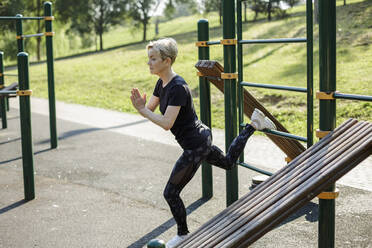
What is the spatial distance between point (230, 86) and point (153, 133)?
4.69 meters

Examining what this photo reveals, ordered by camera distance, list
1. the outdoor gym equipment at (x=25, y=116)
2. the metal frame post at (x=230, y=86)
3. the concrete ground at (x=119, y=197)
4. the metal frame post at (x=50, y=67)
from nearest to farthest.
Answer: the concrete ground at (x=119, y=197) → the metal frame post at (x=230, y=86) → the outdoor gym equipment at (x=25, y=116) → the metal frame post at (x=50, y=67)

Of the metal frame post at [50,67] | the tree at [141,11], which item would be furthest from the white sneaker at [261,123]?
the tree at [141,11]

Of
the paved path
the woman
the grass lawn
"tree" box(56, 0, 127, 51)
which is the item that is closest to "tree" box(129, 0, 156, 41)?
"tree" box(56, 0, 127, 51)

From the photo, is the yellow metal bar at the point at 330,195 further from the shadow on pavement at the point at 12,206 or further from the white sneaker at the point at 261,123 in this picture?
the shadow on pavement at the point at 12,206

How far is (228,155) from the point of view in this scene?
4.34 meters

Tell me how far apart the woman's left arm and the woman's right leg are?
636 mm

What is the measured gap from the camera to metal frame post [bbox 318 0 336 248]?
3174mm

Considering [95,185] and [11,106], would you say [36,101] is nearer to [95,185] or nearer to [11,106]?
[11,106]

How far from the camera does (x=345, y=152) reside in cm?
284

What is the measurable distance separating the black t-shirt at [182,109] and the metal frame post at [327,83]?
100cm

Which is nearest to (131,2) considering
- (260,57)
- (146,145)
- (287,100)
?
(260,57)

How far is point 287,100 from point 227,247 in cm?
918

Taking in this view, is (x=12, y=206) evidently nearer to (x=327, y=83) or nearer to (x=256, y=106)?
(x=256, y=106)

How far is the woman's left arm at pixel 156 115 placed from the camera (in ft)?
11.7
